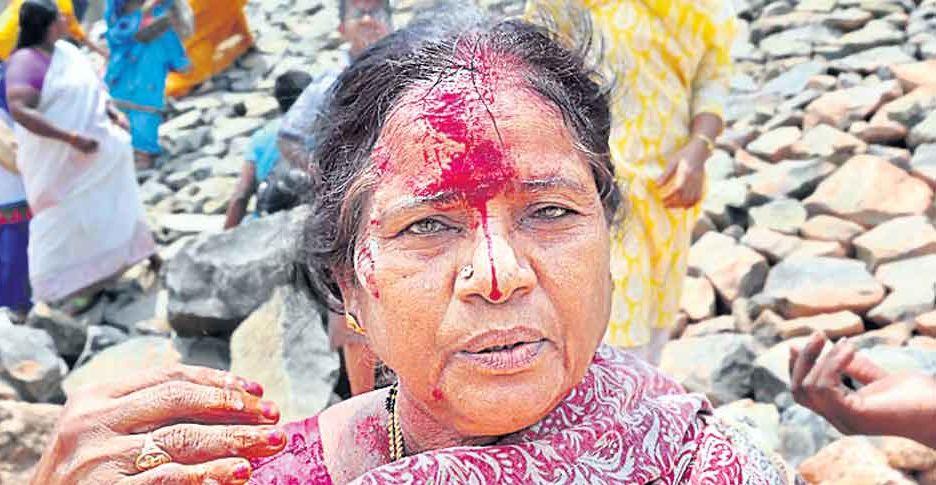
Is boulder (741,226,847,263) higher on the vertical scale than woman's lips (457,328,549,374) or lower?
lower

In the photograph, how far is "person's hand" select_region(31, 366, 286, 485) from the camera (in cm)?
137

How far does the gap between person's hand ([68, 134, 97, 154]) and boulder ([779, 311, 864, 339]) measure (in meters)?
4.22

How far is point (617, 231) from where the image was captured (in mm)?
2107

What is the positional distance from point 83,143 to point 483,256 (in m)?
5.58

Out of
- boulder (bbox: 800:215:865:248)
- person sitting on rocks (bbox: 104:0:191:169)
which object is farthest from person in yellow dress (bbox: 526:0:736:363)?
person sitting on rocks (bbox: 104:0:191:169)

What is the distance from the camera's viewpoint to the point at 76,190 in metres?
6.59

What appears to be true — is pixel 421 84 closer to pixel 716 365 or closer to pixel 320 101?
pixel 320 101

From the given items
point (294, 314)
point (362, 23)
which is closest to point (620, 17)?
point (362, 23)

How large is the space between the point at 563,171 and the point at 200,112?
9.41 meters

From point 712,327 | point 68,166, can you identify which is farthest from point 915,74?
point 68,166

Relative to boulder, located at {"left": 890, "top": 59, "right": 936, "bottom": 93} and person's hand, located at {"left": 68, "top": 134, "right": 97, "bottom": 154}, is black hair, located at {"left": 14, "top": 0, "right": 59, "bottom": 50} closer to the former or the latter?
person's hand, located at {"left": 68, "top": 134, "right": 97, "bottom": 154}

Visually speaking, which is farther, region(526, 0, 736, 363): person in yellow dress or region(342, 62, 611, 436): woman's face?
region(526, 0, 736, 363): person in yellow dress

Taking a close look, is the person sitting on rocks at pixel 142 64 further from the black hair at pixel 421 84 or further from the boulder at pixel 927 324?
the black hair at pixel 421 84

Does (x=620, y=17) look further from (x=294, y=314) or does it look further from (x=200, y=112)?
(x=200, y=112)
